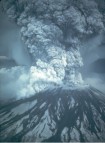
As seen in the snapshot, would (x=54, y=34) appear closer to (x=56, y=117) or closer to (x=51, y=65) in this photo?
(x=51, y=65)

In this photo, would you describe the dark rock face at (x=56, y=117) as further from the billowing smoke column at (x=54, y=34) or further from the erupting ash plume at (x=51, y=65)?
the billowing smoke column at (x=54, y=34)

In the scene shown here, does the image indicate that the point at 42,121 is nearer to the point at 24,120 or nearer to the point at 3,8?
the point at 24,120

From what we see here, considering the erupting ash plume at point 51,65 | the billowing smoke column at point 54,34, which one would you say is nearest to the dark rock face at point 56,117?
the erupting ash plume at point 51,65

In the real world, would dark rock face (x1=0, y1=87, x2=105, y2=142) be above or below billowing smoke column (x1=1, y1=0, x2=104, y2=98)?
below

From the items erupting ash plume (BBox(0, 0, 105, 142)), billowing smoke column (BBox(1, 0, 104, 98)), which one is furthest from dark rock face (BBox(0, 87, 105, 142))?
billowing smoke column (BBox(1, 0, 104, 98))

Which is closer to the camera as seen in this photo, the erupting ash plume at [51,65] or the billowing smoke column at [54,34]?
the erupting ash plume at [51,65]

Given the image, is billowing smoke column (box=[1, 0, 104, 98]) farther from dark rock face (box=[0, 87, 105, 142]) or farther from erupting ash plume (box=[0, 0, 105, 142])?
dark rock face (box=[0, 87, 105, 142])

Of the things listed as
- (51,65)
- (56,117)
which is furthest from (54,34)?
(56,117)

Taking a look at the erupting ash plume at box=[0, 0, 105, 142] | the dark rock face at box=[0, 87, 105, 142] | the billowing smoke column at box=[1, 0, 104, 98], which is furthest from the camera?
the billowing smoke column at box=[1, 0, 104, 98]
